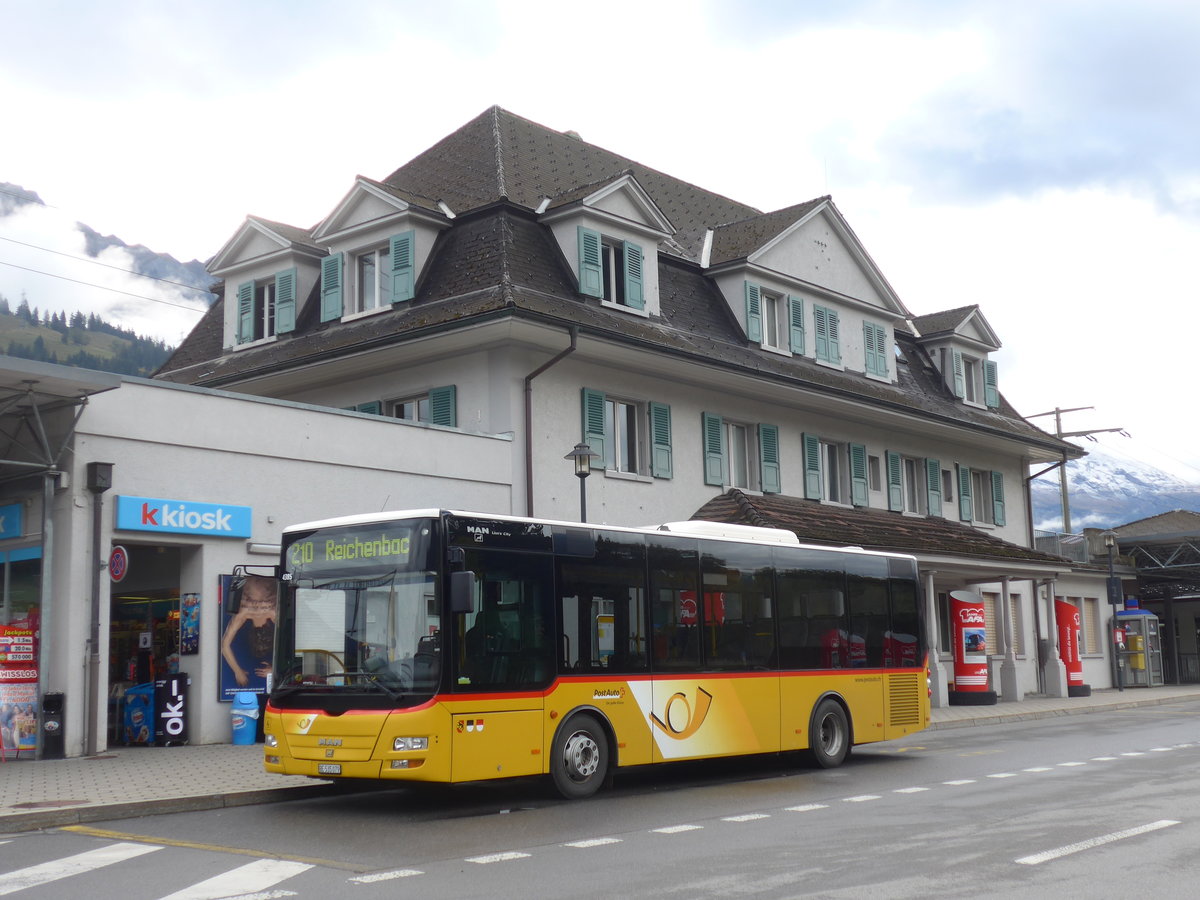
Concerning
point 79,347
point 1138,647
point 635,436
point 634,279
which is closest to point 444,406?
point 635,436

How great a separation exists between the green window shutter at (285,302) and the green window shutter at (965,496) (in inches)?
758

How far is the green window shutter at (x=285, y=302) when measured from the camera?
2677 cm

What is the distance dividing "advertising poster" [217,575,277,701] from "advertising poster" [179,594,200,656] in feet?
1.11

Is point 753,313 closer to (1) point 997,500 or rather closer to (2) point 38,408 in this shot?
(1) point 997,500

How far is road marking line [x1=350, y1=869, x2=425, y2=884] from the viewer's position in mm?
8898

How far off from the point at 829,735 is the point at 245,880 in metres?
10.2

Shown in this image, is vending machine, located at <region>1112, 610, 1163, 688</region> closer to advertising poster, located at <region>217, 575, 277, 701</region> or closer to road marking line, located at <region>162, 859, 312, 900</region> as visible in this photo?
advertising poster, located at <region>217, 575, 277, 701</region>

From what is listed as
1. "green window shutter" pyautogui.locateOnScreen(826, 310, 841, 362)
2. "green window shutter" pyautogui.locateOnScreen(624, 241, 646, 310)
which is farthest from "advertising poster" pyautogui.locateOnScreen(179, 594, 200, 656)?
"green window shutter" pyautogui.locateOnScreen(826, 310, 841, 362)

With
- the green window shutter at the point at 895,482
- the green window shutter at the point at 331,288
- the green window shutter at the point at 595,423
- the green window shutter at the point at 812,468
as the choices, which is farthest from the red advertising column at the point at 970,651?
the green window shutter at the point at 331,288

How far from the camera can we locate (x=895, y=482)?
111 feet

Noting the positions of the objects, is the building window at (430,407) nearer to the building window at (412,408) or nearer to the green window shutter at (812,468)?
the building window at (412,408)

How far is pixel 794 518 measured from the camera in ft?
87.1

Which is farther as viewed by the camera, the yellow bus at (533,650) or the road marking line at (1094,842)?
the yellow bus at (533,650)

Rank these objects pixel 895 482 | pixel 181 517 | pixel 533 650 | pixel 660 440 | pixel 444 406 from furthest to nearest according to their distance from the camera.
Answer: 1. pixel 895 482
2. pixel 660 440
3. pixel 444 406
4. pixel 181 517
5. pixel 533 650
